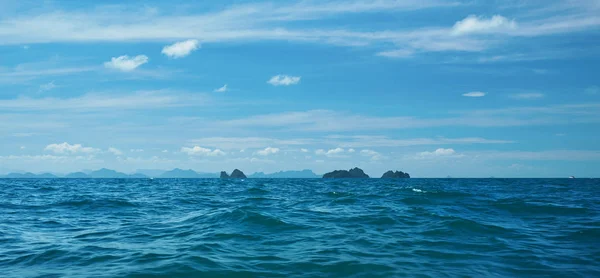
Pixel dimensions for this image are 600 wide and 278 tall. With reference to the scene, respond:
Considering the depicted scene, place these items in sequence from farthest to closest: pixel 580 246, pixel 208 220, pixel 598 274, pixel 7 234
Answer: pixel 208 220
pixel 7 234
pixel 580 246
pixel 598 274

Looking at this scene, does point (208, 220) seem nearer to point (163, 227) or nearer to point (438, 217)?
point (163, 227)

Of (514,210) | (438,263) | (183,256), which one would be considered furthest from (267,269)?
(514,210)

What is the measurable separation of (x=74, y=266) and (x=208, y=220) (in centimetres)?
953

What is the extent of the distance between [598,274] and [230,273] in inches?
432

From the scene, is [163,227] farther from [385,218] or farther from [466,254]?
[466,254]

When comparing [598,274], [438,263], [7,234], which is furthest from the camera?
[7,234]

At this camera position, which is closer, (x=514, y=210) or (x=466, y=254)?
(x=466, y=254)

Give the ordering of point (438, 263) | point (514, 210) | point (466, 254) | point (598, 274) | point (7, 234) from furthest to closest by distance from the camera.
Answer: point (514, 210), point (7, 234), point (466, 254), point (438, 263), point (598, 274)

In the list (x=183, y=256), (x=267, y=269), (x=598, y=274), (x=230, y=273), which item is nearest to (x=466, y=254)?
(x=598, y=274)

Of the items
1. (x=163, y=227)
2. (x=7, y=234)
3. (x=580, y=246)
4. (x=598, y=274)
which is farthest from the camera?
(x=163, y=227)

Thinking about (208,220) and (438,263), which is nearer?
(438,263)

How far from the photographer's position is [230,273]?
11.4 meters

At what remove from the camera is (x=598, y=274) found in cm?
1124

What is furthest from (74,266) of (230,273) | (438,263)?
(438,263)
